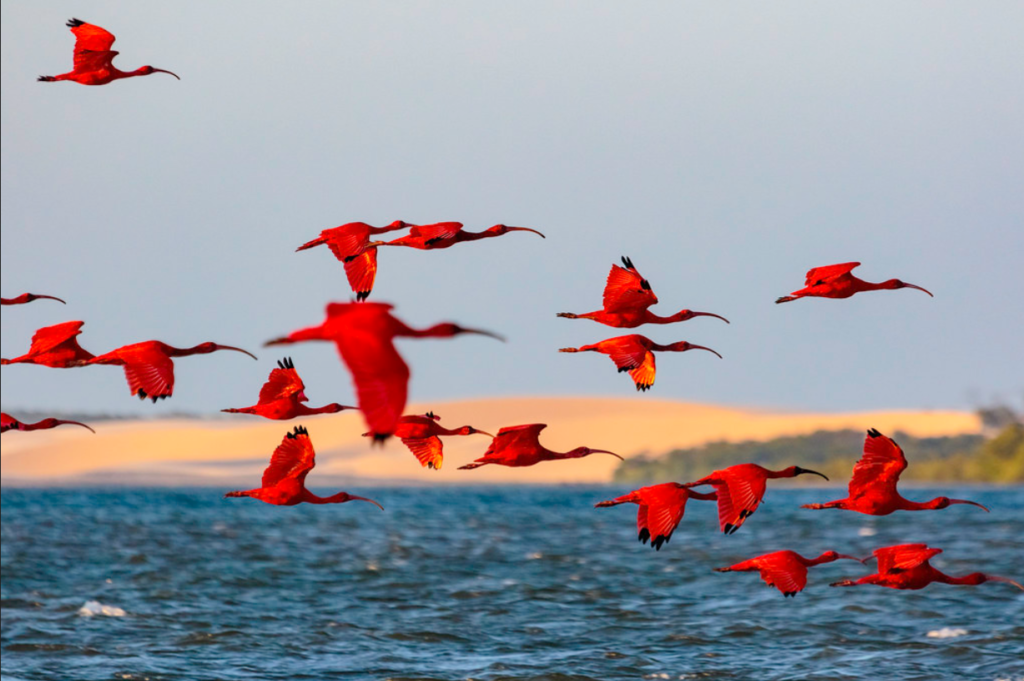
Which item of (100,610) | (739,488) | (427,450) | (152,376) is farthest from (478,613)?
(152,376)

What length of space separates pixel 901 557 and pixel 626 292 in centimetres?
330

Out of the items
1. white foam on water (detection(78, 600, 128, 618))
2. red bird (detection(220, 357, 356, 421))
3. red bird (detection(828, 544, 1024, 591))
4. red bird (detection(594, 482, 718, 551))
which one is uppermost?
red bird (detection(220, 357, 356, 421))

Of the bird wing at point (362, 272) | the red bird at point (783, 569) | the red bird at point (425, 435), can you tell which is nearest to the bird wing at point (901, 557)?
the red bird at point (783, 569)

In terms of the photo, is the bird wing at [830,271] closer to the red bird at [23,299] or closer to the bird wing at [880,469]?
the bird wing at [880,469]

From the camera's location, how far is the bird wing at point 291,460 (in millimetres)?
11250

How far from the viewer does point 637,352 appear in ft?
37.8

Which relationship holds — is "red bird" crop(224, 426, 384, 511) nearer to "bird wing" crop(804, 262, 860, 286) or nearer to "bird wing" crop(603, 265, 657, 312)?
"bird wing" crop(603, 265, 657, 312)

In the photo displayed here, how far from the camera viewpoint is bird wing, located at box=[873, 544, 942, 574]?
11773 mm

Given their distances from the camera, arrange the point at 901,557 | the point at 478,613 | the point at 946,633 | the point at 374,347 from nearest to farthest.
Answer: the point at 374,347
the point at 901,557
the point at 946,633
the point at 478,613

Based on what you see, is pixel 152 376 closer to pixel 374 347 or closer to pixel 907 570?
pixel 374 347

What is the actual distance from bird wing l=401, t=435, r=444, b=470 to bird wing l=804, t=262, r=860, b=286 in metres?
3.29

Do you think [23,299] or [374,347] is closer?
[374,347]

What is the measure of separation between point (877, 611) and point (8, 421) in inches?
692

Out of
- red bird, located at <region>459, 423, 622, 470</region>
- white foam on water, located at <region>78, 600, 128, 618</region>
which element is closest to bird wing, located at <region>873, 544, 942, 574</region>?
red bird, located at <region>459, 423, 622, 470</region>
